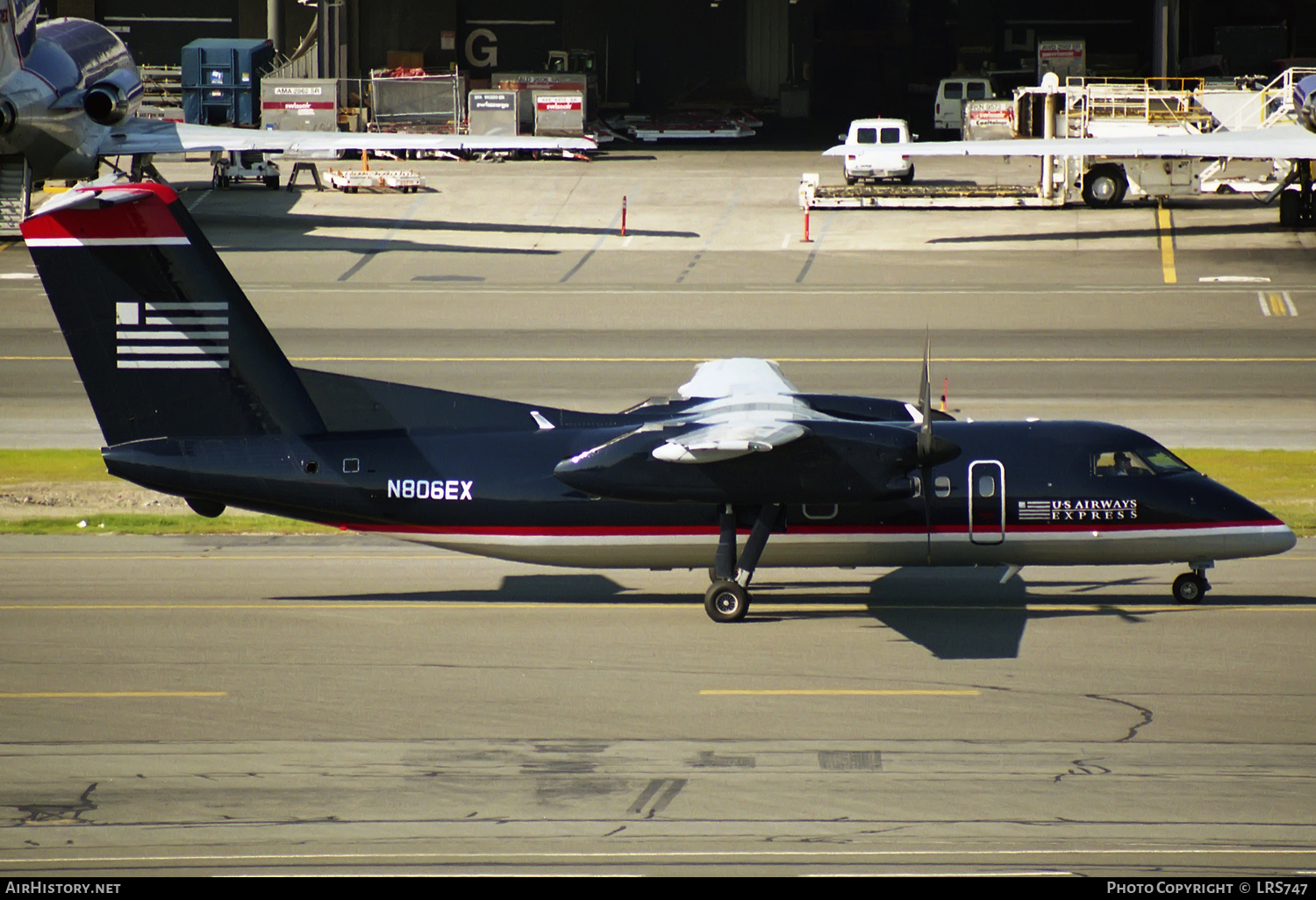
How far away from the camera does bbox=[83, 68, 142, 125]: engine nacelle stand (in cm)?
4866

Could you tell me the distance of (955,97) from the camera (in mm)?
74438

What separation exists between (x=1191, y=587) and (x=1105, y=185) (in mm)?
37804

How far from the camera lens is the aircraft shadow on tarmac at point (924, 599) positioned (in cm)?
1873

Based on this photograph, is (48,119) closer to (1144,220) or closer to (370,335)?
(370,335)

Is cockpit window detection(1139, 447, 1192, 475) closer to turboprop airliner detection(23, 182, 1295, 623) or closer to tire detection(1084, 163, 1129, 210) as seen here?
turboprop airliner detection(23, 182, 1295, 623)

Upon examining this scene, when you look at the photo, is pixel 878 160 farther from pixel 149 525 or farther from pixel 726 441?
pixel 726 441

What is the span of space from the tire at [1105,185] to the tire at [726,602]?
40.4 meters

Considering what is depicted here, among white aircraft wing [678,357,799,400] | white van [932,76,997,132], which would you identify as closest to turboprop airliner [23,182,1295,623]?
white aircraft wing [678,357,799,400]

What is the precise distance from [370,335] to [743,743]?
87.1ft

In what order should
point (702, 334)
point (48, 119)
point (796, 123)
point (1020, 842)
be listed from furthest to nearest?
point (796, 123) → point (48, 119) → point (702, 334) → point (1020, 842)

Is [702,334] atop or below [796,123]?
below

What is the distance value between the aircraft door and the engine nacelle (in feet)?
129

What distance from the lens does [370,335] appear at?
39344 mm
